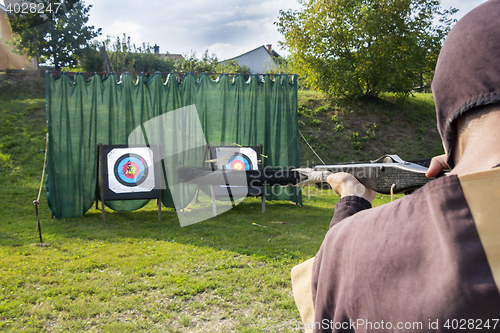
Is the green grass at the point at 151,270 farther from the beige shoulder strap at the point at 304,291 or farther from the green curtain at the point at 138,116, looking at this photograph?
the beige shoulder strap at the point at 304,291

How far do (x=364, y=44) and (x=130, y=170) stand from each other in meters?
7.08

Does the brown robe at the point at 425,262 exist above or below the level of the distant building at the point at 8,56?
below

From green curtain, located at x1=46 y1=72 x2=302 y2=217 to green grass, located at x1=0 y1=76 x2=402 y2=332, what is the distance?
0.49 meters

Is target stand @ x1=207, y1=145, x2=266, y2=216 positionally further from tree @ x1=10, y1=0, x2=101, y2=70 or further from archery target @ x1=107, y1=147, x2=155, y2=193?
tree @ x1=10, y1=0, x2=101, y2=70

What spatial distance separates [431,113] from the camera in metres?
9.42

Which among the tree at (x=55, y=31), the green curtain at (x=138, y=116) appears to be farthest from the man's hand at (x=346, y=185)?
the tree at (x=55, y=31)

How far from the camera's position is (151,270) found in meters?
2.73

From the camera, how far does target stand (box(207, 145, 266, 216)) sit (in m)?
5.14

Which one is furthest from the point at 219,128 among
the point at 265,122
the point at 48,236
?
the point at 48,236

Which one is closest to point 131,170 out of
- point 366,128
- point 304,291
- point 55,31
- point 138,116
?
point 138,116

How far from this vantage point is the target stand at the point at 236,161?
5145 mm

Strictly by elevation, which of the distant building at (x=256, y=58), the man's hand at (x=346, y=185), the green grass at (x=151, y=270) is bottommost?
the green grass at (x=151, y=270)

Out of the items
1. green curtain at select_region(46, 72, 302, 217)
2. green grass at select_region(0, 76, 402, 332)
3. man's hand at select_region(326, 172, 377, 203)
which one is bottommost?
green grass at select_region(0, 76, 402, 332)

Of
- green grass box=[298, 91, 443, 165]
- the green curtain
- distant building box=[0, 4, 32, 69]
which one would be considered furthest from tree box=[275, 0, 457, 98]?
distant building box=[0, 4, 32, 69]
